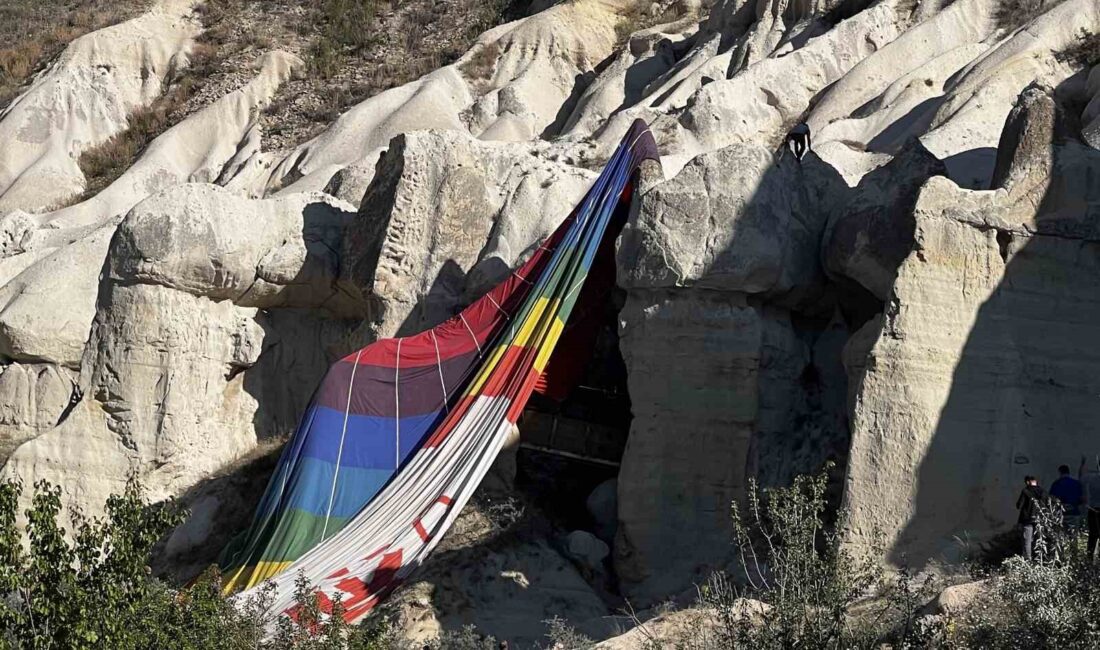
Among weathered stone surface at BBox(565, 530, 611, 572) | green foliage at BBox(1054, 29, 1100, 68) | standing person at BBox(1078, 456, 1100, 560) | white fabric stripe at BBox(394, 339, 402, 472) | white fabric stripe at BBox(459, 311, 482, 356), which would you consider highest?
green foliage at BBox(1054, 29, 1100, 68)

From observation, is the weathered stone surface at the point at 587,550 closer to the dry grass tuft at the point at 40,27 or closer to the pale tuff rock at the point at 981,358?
the pale tuff rock at the point at 981,358

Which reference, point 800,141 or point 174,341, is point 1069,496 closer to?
point 800,141

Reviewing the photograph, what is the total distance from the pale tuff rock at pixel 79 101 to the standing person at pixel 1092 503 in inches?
928

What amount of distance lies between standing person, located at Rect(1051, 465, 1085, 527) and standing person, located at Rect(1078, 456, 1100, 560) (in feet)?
0.21

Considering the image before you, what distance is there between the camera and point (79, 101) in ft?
128

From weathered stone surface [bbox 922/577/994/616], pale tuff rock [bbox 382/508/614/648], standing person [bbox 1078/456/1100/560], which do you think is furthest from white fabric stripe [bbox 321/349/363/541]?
weathered stone surface [bbox 922/577/994/616]

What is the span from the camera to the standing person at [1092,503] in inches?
573

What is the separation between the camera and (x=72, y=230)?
28.4m

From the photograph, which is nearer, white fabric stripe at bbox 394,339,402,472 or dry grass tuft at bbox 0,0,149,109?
white fabric stripe at bbox 394,339,402,472

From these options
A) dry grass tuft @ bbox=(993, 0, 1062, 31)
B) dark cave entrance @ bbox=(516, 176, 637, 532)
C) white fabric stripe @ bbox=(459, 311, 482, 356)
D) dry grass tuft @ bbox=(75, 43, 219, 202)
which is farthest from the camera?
dry grass tuft @ bbox=(75, 43, 219, 202)

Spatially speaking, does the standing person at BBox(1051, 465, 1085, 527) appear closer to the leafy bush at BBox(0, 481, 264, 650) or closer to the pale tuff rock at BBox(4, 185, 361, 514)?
the leafy bush at BBox(0, 481, 264, 650)

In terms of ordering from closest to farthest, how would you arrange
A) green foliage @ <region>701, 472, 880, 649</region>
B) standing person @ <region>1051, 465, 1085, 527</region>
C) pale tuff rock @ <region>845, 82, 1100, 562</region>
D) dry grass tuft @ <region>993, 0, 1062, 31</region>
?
green foliage @ <region>701, 472, 880, 649</region> < standing person @ <region>1051, 465, 1085, 527</region> < pale tuff rock @ <region>845, 82, 1100, 562</region> < dry grass tuft @ <region>993, 0, 1062, 31</region>

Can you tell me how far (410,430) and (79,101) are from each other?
21.1m

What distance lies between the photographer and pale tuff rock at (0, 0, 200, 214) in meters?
36.3
